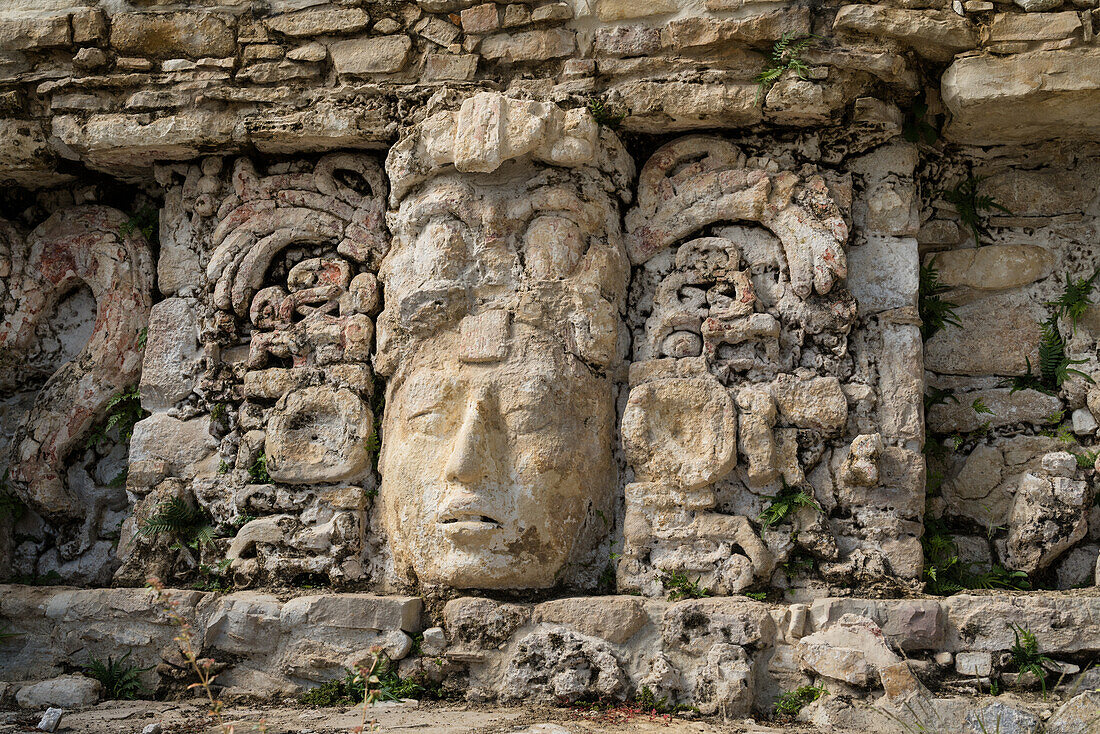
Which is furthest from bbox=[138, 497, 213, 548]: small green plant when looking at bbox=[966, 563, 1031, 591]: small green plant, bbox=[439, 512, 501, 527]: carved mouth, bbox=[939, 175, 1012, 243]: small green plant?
bbox=[939, 175, 1012, 243]: small green plant

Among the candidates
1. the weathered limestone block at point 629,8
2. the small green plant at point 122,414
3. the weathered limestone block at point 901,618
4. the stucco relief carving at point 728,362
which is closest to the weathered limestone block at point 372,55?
the weathered limestone block at point 629,8

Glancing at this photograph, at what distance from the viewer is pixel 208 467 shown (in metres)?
4.33

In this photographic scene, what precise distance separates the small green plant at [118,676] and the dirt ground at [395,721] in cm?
18

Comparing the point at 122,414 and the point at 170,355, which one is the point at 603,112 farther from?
the point at 122,414

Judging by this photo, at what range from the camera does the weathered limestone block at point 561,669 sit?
3.48 metres

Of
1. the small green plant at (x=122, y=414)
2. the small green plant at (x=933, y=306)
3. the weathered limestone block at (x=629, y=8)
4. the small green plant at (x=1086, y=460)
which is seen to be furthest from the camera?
the small green plant at (x=122, y=414)

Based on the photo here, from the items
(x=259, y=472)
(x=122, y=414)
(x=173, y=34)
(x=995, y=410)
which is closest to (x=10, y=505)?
(x=122, y=414)

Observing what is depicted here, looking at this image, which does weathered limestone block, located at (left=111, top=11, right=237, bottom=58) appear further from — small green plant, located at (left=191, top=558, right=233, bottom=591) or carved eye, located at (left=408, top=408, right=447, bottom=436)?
small green plant, located at (left=191, top=558, right=233, bottom=591)

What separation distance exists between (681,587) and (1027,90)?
2270 millimetres

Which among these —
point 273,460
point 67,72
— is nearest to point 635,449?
point 273,460

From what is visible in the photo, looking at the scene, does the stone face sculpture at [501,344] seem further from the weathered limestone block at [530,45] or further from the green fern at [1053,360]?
the green fern at [1053,360]

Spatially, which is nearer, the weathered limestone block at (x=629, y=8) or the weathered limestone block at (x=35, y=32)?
the weathered limestone block at (x=629, y=8)

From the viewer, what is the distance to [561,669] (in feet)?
11.6

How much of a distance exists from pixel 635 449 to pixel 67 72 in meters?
3.11
